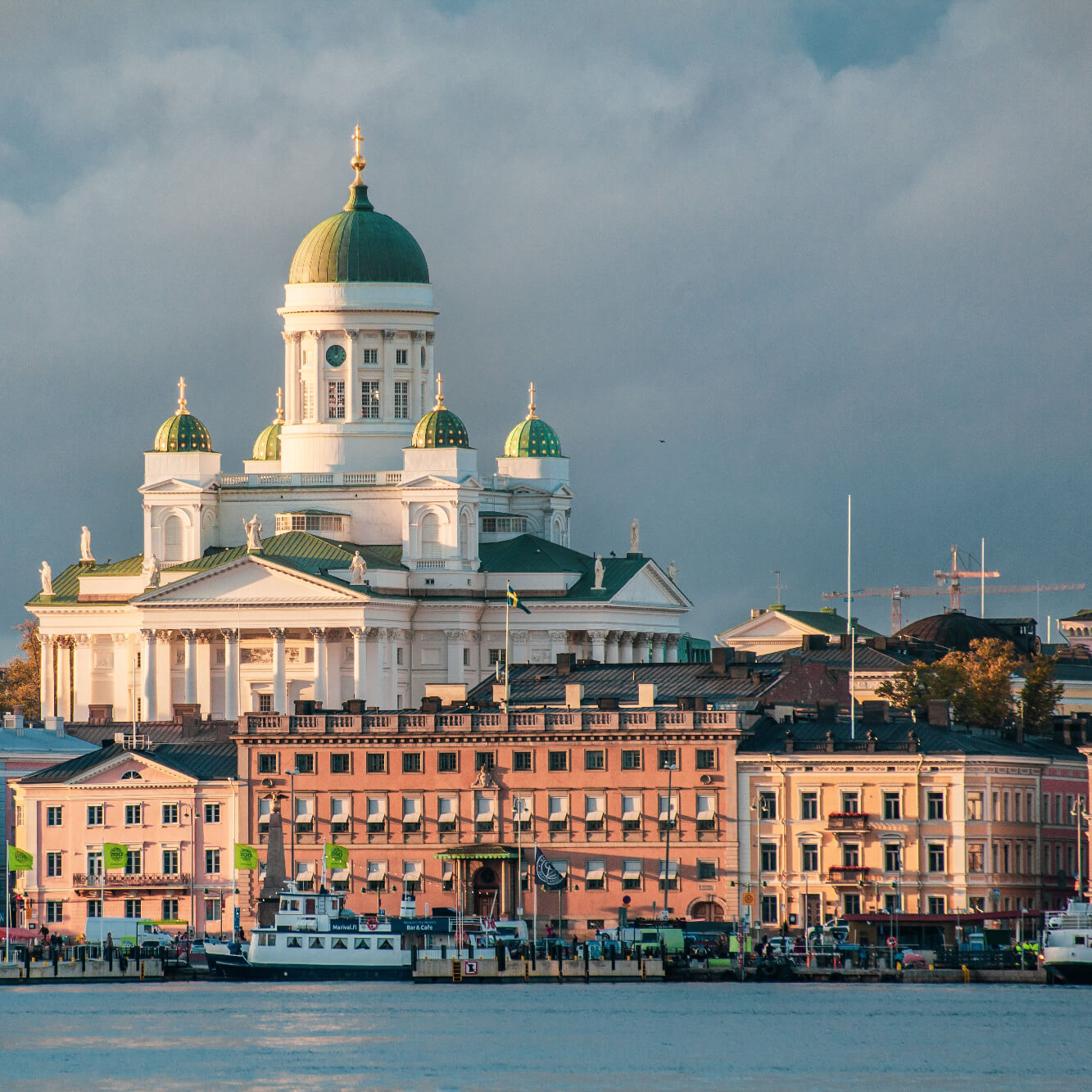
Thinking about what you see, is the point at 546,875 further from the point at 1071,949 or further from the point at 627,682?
the point at 1071,949

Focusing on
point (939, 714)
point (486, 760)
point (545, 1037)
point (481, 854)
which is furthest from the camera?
point (939, 714)

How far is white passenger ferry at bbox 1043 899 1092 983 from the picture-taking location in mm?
151625

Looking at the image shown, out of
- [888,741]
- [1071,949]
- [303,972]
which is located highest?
[888,741]

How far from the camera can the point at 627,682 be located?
18600 centimetres

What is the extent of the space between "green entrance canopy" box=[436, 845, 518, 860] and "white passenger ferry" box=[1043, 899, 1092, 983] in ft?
78.8

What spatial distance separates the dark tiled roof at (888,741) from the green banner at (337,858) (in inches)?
542

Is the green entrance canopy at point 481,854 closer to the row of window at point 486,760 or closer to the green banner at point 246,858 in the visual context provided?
the row of window at point 486,760

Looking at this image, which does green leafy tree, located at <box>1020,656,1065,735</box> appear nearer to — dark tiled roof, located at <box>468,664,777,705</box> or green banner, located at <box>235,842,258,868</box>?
dark tiled roof, located at <box>468,664,777,705</box>

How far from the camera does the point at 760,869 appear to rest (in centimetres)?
16812

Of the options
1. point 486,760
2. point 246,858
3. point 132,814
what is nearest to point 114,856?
point 132,814

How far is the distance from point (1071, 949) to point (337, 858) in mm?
29276

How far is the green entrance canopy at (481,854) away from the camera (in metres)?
170

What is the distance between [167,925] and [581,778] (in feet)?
49.1

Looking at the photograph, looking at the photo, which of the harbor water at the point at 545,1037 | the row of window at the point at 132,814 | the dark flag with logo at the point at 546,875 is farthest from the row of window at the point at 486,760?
the harbor water at the point at 545,1037
